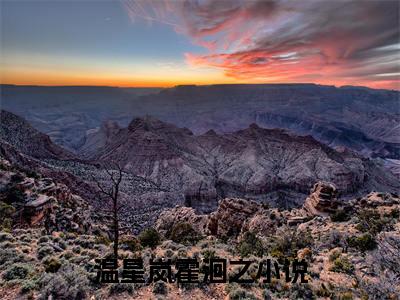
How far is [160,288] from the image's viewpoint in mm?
11328

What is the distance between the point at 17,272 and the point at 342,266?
15806 millimetres

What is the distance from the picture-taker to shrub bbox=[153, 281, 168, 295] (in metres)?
11.2

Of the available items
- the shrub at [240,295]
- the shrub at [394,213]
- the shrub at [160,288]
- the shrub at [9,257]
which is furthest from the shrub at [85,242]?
the shrub at [394,213]

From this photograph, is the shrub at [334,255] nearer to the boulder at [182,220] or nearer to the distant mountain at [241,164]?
the boulder at [182,220]

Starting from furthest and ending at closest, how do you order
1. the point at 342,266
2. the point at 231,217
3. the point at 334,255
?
the point at 231,217, the point at 334,255, the point at 342,266

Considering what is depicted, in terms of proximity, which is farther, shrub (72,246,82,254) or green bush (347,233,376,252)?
green bush (347,233,376,252)

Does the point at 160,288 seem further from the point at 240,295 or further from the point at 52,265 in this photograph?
the point at 52,265

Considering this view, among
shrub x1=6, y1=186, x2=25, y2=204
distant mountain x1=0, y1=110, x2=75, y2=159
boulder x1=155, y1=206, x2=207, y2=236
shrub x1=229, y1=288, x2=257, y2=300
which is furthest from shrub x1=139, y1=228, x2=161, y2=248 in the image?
distant mountain x1=0, y1=110, x2=75, y2=159

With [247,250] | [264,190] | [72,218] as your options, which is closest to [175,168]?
[264,190]

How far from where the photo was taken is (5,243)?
15.4m

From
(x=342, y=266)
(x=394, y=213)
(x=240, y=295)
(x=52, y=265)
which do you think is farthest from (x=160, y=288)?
(x=394, y=213)

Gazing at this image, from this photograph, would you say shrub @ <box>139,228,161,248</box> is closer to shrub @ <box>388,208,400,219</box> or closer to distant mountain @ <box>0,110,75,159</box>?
shrub @ <box>388,208,400,219</box>

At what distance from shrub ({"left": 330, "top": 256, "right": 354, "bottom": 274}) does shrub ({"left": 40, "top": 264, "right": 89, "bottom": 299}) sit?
12.6 metres

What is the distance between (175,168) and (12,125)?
51.3 m
